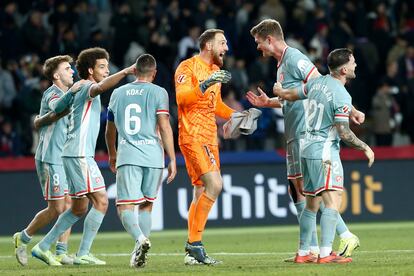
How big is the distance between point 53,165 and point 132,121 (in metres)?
1.67

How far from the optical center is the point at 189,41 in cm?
2497

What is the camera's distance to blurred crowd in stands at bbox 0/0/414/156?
2370 centimetres

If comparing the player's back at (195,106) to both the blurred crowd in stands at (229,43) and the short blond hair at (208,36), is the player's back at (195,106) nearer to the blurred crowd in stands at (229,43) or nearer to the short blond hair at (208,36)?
the short blond hair at (208,36)

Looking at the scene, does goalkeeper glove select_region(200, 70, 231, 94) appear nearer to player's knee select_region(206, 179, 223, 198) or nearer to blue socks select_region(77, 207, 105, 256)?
player's knee select_region(206, 179, 223, 198)

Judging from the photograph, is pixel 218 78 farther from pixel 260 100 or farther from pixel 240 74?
pixel 240 74

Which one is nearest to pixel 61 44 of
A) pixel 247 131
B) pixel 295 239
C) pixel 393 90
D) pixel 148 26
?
pixel 148 26

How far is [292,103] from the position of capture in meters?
13.3

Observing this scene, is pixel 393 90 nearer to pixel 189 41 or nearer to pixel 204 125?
pixel 189 41

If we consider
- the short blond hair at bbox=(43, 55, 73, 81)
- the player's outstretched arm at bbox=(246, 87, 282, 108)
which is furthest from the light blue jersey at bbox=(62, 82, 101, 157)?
the player's outstretched arm at bbox=(246, 87, 282, 108)

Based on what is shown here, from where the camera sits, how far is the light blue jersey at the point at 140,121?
12961 mm

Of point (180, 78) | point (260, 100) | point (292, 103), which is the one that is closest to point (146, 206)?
point (180, 78)

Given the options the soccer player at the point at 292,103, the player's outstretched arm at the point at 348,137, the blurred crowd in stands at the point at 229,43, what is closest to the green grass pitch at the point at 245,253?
the soccer player at the point at 292,103

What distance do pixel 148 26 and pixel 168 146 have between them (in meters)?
12.8

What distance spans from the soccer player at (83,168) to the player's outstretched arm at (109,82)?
52 cm
